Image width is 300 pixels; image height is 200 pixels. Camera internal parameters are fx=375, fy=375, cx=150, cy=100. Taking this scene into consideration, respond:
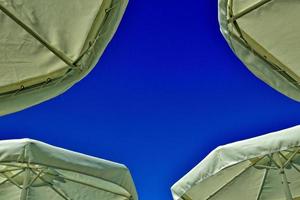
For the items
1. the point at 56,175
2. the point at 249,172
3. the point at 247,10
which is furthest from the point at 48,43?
the point at 249,172

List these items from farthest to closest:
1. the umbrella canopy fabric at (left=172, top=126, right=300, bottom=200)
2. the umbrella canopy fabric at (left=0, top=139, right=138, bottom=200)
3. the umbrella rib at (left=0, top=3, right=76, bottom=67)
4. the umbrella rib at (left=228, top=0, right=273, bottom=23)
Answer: the umbrella canopy fabric at (left=172, top=126, right=300, bottom=200) < the umbrella canopy fabric at (left=0, top=139, right=138, bottom=200) < the umbrella rib at (left=228, top=0, right=273, bottom=23) < the umbrella rib at (left=0, top=3, right=76, bottom=67)

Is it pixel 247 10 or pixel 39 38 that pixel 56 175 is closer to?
pixel 39 38

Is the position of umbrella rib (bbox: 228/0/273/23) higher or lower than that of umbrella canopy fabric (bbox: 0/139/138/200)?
higher

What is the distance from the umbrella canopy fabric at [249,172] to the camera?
4.56 meters

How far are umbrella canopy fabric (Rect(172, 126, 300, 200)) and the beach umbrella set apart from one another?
7.69ft

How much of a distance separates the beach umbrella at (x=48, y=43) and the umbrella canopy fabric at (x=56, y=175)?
3.10 ft

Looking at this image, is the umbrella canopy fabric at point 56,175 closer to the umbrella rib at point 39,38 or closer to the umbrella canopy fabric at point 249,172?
the umbrella canopy fabric at point 249,172

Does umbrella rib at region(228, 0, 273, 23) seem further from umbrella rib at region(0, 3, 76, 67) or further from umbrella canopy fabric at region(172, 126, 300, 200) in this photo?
umbrella canopy fabric at region(172, 126, 300, 200)

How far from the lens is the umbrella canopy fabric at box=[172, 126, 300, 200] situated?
456cm

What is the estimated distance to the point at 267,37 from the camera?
12.2 ft

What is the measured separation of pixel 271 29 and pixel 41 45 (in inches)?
86.2

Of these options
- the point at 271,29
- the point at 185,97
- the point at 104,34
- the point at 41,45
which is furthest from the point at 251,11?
the point at 185,97

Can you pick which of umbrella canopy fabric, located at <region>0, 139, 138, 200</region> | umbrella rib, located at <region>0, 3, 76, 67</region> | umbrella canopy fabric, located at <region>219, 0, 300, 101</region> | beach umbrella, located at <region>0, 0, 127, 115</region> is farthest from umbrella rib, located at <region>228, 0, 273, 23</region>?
umbrella canopy fabric, located at <region>0, 139, 138, 200</region>

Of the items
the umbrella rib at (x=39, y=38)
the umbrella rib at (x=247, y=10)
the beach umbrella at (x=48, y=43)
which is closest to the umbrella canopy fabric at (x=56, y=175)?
the beach umbrella at (x=48, y=43)
